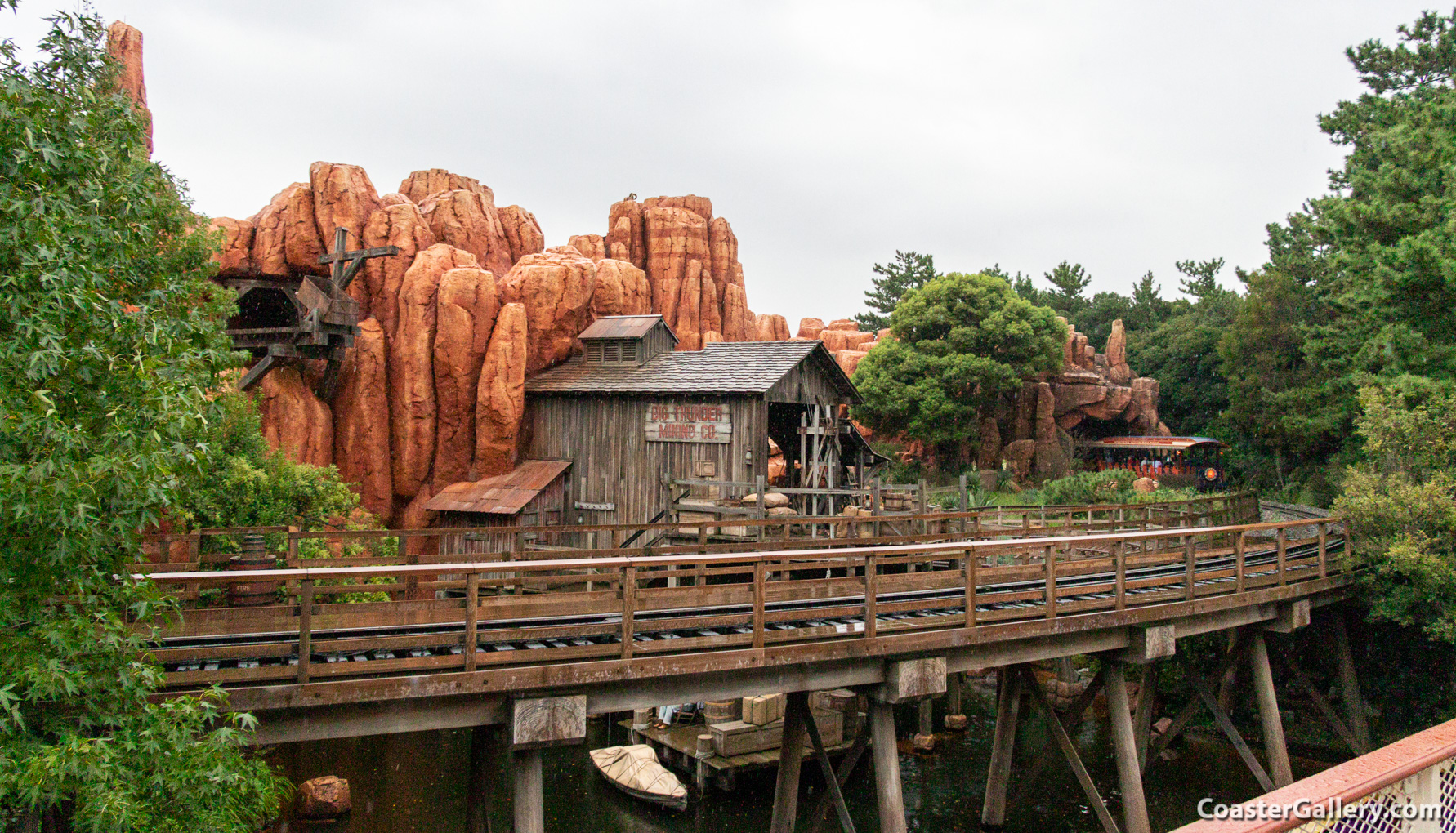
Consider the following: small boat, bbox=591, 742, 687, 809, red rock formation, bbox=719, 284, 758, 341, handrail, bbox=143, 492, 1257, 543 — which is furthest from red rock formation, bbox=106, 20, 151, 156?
red rock formation, bbox=719, 284, 758, 341

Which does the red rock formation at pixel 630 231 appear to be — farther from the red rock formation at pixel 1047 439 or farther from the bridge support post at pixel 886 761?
the bridge support post at pixel 886 761

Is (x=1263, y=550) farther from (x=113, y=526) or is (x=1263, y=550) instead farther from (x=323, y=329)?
(x=323, y=329)

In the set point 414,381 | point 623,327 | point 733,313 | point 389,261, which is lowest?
point 414,381

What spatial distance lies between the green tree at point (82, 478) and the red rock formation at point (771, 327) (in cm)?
4443

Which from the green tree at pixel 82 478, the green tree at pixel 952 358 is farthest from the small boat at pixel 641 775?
the green tree at pixel 952 358

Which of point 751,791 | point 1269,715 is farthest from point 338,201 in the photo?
point 1269,715

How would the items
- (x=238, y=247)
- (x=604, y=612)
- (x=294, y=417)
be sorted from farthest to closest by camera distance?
(x=238, y=247)
(x=294, y=417)
(x=604, y=612)

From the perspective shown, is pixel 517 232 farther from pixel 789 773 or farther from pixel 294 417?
pixel 789 773

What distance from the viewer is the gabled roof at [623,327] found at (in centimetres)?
2486

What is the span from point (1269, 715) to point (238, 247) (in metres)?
26.5

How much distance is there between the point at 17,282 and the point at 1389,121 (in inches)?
1218

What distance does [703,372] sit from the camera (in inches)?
897

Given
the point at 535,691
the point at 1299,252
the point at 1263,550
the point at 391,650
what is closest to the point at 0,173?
the point at 391,650

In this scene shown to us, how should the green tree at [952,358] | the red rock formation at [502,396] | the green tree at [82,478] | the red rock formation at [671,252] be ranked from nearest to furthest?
the green tree at [82,478], the red rock formation at [502,396], the green tree at [952,358], the red rock formation at [671,252]
